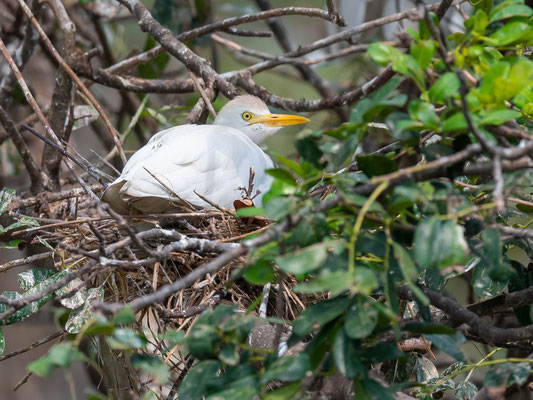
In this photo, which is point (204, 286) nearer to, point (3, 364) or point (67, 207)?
point (67, 207)

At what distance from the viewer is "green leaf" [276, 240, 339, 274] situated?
1.18m

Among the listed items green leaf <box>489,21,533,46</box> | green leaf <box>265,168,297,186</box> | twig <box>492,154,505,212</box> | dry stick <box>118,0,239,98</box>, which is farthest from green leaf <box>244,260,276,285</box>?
dry stick <box>118,0,239,98</box>

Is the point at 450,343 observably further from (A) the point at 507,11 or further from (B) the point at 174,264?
(B) the point at 174,264

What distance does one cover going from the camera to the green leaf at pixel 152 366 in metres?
1.23

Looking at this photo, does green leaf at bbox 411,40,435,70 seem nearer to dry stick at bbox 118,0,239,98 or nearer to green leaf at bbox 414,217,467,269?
green leaf at bbox 414,217,467,269

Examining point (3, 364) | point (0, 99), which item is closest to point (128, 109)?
point (0, 99)

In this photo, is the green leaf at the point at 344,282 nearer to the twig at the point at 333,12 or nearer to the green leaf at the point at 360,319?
the green leaf at the point at 360,319

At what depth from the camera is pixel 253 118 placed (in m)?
3.41

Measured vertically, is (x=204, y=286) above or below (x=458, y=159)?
below

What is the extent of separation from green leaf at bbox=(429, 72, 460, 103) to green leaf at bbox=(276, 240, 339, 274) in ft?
1.40

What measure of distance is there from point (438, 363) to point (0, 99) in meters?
2.62

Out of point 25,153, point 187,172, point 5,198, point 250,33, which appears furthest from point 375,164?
point 25,153

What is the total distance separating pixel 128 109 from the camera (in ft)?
14.0

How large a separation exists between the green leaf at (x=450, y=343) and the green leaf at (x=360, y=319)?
0.27m
